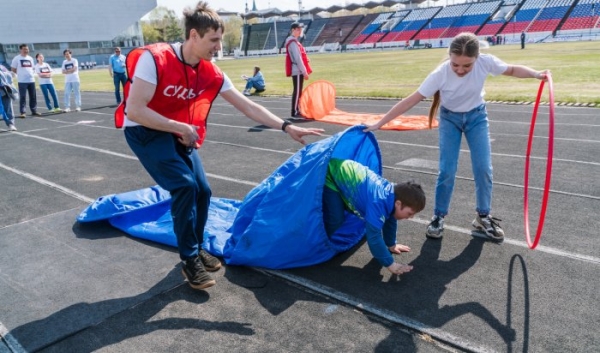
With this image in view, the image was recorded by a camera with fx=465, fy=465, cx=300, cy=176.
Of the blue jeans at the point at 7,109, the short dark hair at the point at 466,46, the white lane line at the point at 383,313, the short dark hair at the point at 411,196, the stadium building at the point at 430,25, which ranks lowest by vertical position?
the white lane line at the point at 383,313

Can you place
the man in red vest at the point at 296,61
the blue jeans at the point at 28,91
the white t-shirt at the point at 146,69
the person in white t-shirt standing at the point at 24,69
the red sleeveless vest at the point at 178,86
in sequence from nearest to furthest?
1. the white t-shirt at the point at 146,69
2. the red sleeveless vest at the point at 178,86
3. the man in red vest at the point at 296,61
4. the person in white t-shirt standing at the point at 24,69
5. the blue jeans at the point at 28,91

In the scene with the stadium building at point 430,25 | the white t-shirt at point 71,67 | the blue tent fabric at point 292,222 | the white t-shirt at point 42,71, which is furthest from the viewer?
the stadium building at point 430,25

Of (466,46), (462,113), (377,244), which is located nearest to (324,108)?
(462,113)

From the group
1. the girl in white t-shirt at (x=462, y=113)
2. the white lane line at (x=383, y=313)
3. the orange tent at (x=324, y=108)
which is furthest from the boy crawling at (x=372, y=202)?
the orange tent at (x=324, y=108)

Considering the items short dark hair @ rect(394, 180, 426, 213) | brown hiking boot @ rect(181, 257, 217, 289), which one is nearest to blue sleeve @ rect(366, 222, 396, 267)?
short dark hair @ rect(394, 180, 426, 213)

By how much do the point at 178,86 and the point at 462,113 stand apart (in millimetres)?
2583

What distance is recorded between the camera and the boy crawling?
3436 mm

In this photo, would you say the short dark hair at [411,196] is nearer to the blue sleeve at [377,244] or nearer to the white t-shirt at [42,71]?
the blue sleeve at [377,244]

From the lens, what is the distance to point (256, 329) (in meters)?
3.12

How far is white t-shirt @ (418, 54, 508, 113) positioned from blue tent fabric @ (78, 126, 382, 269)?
77 centimetres

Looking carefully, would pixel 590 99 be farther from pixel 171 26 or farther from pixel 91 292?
pixel 171 26

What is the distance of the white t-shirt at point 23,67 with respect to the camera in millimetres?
14961

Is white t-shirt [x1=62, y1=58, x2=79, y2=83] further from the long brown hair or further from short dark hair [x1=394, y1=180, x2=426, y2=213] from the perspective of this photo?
short dark hair [x1=394, y1=180, x2=426, y2=213]

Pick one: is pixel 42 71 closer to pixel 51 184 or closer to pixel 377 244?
pixel 51 184
